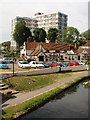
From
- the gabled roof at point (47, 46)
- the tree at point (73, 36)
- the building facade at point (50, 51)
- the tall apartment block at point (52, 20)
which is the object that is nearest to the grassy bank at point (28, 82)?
the building facade at point (50, 51)

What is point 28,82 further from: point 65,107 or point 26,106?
point 26,106

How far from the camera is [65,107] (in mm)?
21328

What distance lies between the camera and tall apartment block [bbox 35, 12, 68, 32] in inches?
5290

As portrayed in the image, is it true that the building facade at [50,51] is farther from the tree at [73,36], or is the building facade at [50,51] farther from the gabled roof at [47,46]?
the tree at [73,36]

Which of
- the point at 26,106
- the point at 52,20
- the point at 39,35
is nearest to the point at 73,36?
the point at 39,35

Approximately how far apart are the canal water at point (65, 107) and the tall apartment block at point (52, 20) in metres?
111

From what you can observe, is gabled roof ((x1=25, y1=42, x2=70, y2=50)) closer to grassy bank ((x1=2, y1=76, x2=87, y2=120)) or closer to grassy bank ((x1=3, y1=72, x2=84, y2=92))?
grassy bank ((x1=3, y1=72, x2=84, y2=92))

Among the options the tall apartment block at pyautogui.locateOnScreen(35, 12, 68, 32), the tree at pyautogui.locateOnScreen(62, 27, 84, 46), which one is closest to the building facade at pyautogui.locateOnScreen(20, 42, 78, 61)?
the tree at pyautogui.locateOnScreen(62, 27, 84, 46)

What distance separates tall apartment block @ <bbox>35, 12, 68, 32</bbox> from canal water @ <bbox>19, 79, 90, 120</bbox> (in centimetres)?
11121

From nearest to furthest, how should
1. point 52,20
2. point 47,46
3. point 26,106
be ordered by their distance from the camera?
point 26,106 < point 47,46 < point 52,20

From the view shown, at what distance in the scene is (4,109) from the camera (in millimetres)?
17797

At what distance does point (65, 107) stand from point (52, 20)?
120 m

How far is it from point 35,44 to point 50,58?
900 centimetres

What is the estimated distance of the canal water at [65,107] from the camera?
18.8 m
